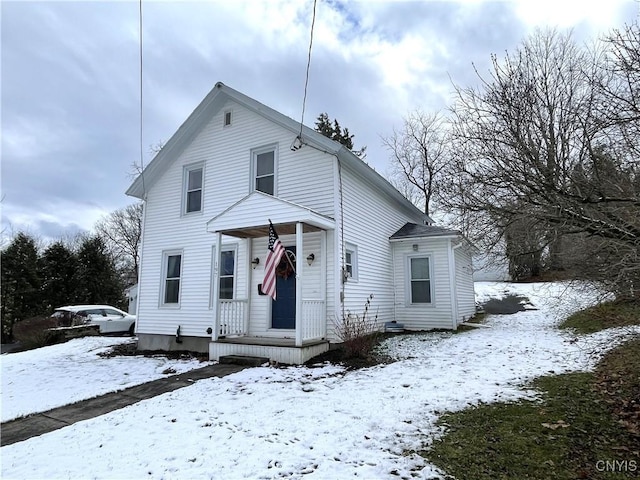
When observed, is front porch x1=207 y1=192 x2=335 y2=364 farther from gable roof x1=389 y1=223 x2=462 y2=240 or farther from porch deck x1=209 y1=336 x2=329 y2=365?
→ gable roof x1=389 y1=223 x2=462 y2=240

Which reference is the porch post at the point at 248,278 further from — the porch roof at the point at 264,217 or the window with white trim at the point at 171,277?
the window with white trim at the point at 171,277

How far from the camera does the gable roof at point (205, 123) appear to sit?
9.29 m

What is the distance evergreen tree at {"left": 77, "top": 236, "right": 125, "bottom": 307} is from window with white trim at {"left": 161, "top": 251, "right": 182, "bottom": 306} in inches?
688

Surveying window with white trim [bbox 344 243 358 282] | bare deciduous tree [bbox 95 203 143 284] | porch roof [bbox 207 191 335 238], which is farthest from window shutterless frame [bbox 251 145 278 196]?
bare deciduous tree [bbox 95 203 143 284]

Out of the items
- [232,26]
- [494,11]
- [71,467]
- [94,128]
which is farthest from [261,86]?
[71,467]

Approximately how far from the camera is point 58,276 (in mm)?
24672

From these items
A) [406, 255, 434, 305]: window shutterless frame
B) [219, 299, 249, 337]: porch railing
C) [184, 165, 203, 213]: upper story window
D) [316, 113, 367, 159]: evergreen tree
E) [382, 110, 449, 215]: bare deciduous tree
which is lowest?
[219, 299, 249, 337]: porch railing

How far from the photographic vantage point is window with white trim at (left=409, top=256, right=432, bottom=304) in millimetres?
12008

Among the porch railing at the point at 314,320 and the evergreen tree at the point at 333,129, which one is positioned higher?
the evergreen tree at the point at 333,129

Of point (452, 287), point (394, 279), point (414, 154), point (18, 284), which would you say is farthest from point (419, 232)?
point (18, 284)

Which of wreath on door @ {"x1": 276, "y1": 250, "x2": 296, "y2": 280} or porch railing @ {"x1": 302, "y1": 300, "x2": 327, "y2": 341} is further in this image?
wreath on door @ {"x1": 276, "y1": 250, "x2": 296, "y2": 280}

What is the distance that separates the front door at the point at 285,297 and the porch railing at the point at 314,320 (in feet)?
2.92

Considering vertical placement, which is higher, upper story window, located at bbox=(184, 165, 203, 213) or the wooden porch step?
upper story window, located at bbox=(184, 165, 203, 213)

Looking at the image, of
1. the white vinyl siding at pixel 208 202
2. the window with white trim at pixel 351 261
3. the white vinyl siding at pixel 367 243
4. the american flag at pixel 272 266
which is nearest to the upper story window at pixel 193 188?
the white vinyl siding at pixel 208 202
